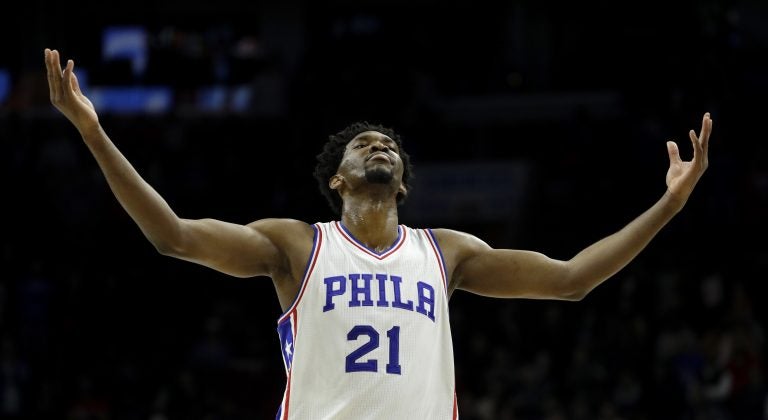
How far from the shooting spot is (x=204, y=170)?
57.5ft

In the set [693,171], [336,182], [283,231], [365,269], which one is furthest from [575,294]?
[283,231]

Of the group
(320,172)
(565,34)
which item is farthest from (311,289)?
(565,34)

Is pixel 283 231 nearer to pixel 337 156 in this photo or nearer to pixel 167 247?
pixel 167 247

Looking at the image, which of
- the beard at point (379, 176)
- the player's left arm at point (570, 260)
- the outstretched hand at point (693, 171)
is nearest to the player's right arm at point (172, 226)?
the beard at point (379, 176)

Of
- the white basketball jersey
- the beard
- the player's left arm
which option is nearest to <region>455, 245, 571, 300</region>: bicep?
the player's left arm

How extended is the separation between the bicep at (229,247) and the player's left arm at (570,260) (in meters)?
0.85

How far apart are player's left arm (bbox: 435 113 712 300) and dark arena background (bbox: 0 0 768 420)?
7.22m

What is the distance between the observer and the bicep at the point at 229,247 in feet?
15.8

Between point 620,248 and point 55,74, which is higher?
point 55,74

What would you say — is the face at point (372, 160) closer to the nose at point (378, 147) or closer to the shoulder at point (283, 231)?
the nose at point (378, 147)

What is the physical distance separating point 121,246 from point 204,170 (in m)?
1.84

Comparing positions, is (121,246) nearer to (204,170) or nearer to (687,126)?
(204,170)

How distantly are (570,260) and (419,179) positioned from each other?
12496 mm

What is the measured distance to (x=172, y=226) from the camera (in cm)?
469
